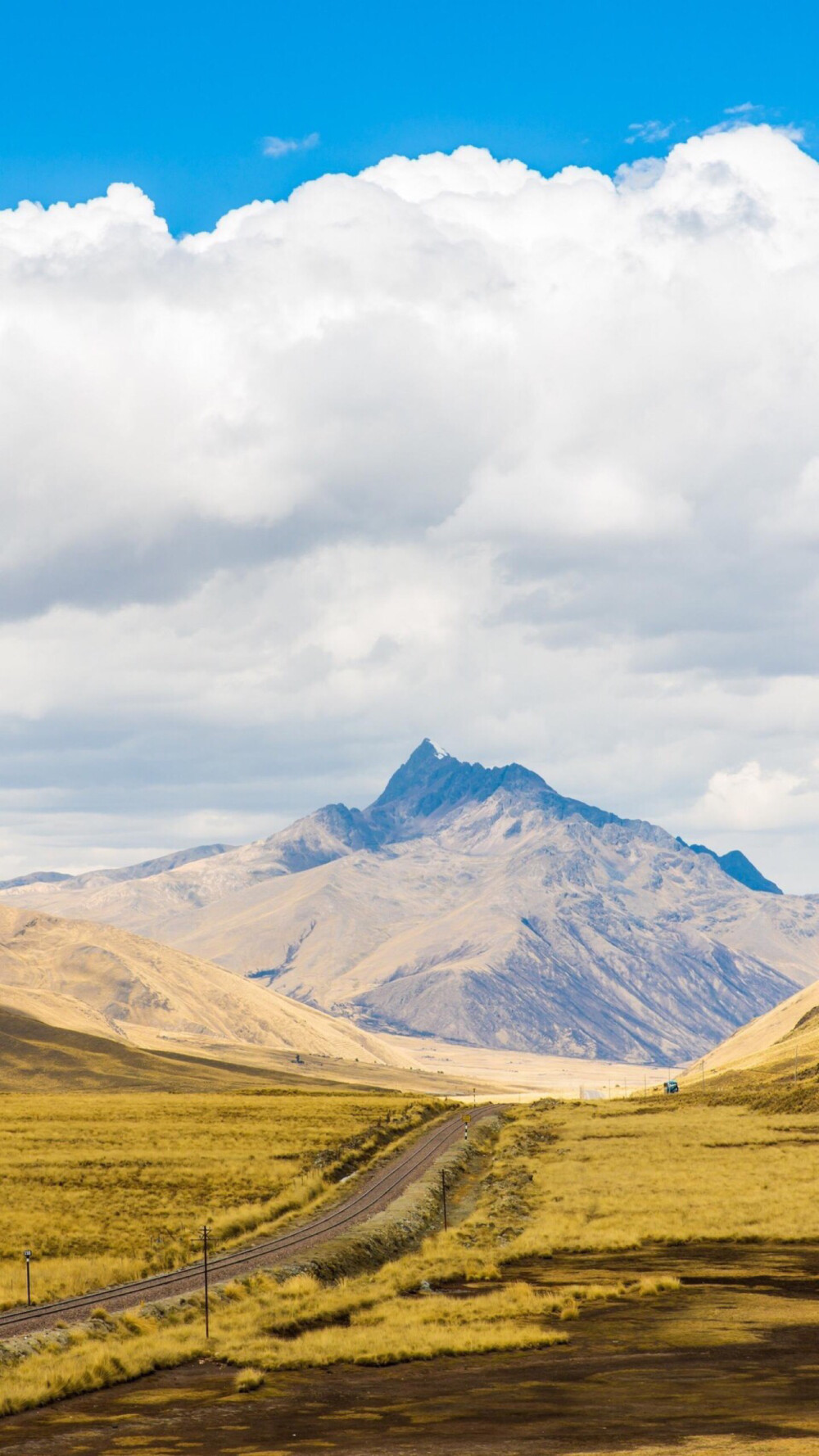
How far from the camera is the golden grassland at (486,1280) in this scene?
3238 cm

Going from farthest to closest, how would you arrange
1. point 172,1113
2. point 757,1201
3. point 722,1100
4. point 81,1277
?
point 722,1100 < point 172,1113 < point 757,1201 < point 81,1277

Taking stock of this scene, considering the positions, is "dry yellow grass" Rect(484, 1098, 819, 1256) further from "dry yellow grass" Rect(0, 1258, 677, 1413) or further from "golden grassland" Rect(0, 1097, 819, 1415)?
"dry yellow grass" Rect(0, 1258, 677, 1413)

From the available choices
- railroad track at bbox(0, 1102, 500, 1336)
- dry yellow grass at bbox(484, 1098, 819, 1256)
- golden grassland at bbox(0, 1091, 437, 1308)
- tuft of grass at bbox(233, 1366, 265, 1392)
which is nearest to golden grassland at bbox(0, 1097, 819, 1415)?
tuft of grass at bbox(233, 1366, 265, 1392)

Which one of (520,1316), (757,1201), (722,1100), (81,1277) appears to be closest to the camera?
(520,1316)

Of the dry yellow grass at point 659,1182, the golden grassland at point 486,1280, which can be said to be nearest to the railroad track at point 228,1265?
the golden grassland at point 486,1280

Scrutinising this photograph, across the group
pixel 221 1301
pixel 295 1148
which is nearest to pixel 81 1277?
pixel 221 1301

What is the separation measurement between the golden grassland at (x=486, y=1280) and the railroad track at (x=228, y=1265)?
2.13 meters

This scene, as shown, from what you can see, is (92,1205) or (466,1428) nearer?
(466,1428)

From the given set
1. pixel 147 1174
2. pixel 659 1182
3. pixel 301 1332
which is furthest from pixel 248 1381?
pixel 147 1174

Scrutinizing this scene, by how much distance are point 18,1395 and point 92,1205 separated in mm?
36902

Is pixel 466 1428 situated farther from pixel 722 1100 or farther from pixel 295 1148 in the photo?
pixel 722 1100

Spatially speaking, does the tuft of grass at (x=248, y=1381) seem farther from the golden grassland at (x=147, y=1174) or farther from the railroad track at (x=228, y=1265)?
the golden grassland at (x=147, y=1174)

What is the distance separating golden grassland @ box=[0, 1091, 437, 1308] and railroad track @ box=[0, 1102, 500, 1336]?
5.63ft

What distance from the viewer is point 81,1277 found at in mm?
46000
